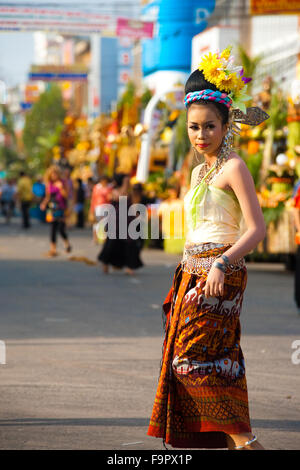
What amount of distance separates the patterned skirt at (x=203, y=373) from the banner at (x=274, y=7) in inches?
728

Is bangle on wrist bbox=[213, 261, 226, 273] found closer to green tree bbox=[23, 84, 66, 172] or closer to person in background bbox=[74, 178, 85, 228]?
person in background bbox=[74, 178, 85, 228]

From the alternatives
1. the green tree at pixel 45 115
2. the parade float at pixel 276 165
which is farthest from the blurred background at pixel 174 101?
the green tree at pixel 45 115

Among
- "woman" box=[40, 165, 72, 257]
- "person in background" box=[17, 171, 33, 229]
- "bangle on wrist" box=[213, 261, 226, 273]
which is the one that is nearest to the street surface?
"bangle on wrist" box=[213, 261, 226, 273]

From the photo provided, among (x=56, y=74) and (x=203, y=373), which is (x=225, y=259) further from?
(x=56, y=74)

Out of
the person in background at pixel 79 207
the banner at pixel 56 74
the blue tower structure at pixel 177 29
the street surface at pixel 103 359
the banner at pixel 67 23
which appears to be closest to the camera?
the street surface at pixel 103 359

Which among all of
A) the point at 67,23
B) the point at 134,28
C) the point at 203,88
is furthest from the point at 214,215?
the point at 67,23

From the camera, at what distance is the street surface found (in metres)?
5.66

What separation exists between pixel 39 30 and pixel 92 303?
19.9 metres

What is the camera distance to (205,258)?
4.56 metres

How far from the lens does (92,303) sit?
470 inches

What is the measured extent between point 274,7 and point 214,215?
18964 millimetres

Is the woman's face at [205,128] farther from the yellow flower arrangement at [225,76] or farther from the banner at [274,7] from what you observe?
Answer: the banner at [274,7]

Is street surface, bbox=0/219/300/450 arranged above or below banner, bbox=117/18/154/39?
below

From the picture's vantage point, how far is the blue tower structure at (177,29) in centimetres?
2395
